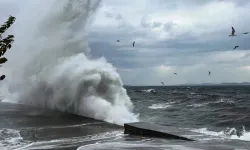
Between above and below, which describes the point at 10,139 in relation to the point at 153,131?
below

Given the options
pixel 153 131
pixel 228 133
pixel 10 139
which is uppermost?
pixel 153 131

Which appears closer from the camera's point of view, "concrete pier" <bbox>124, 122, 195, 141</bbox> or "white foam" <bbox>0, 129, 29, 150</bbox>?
"white foam" <bbox>0, 129, 29, 150</bbox>

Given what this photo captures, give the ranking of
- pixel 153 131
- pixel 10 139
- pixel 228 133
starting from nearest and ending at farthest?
pixel 153 131 < pixel 10 139 < pixel 228 133

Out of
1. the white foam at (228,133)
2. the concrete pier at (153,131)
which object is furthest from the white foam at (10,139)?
the white foam at (228,133)

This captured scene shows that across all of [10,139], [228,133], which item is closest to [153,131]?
[10,139]

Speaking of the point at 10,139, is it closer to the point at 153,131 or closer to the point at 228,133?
the point at 153,131

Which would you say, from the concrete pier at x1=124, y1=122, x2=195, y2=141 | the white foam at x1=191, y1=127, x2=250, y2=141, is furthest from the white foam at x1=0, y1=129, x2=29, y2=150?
the white foam at x1=191, y1=127, x2=250, y2=141

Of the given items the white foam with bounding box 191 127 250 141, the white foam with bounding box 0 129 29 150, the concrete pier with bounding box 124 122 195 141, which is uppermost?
the concrete pier with bounding box 124 122 195 141

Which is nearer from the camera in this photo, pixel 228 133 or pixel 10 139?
pixel 10 139

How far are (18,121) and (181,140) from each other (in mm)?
8156

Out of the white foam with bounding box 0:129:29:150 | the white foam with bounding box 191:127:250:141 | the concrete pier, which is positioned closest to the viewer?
the white foam with bounding box 0:129:29:150

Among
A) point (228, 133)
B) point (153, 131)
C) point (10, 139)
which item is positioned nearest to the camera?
point (153, 131)

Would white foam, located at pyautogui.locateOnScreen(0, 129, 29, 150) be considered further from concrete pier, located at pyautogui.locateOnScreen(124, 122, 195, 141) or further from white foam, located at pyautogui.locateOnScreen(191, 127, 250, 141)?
white foam, located at pyautogui.locateOnScreen(191, 127, 250, 141)

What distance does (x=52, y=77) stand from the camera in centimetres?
2428
